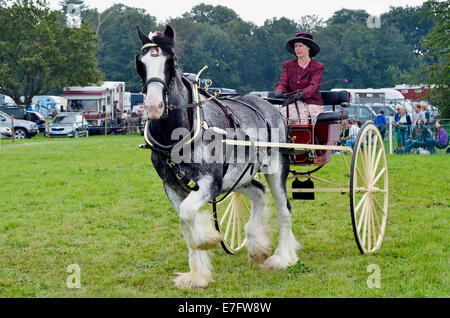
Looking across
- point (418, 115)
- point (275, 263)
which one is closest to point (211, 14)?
point (418, 115)

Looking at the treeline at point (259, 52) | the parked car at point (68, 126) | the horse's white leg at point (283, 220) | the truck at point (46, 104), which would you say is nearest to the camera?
the horse's white leg at point (283, 220)

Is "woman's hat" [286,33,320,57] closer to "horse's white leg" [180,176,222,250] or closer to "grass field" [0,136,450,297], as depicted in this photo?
"grass field" [0,136,450,297]

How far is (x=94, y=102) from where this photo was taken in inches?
1668

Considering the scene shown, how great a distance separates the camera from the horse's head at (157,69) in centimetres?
502

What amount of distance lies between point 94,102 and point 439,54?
84.6 ft

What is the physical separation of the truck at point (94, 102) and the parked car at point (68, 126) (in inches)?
135

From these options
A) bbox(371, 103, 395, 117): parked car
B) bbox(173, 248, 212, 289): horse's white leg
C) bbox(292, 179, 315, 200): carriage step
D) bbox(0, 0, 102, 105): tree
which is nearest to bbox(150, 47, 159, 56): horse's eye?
bbox(173, 248, 212, 289): horse's white leg

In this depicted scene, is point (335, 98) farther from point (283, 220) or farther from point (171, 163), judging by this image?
point (171, 163)

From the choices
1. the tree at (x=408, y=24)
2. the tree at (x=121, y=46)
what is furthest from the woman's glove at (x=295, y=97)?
the tree at (x=408, y=24)

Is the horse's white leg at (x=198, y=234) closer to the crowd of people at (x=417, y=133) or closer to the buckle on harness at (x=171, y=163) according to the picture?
the buckle on harness at (x=171, y=163)

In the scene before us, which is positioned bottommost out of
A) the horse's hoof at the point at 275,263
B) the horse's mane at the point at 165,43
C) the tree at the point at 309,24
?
the horse's hoof at the point at 275,263

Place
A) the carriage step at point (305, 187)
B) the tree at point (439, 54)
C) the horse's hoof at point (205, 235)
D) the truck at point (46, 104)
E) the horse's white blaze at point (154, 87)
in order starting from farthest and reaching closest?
1. the truck at point (46, 104)
2. the tree at point (439, 54)
3. the carriage step at point (305, 187)
4. the horse's hoof at point (205, 235)
5. the horse's white blaze at point (154, 87)
